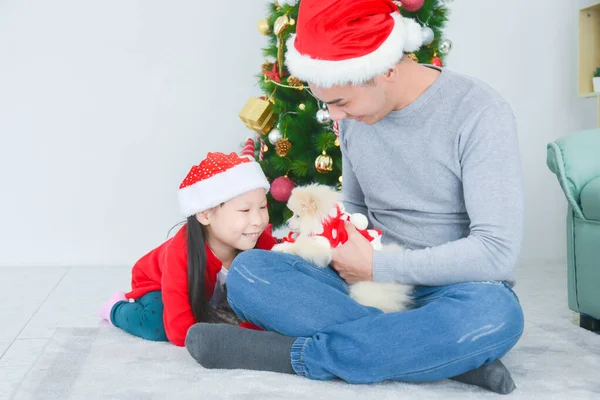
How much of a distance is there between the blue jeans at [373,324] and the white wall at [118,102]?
71.8 inches

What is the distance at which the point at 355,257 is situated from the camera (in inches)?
61.9

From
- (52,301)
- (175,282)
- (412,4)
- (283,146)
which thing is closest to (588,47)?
(412,4)

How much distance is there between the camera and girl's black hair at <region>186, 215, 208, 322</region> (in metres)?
1.88

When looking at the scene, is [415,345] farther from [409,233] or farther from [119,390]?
[119,390]

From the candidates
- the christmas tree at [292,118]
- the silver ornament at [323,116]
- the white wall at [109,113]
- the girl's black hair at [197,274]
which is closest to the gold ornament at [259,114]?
the christmas tree at [292,118]

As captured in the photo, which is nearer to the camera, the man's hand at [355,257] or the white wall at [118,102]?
the man's hand at [355,257]

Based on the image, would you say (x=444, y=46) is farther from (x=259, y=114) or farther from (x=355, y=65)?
(x=355, y=65)

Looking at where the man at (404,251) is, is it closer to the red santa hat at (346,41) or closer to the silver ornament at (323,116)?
the red santa hat at (346,41)

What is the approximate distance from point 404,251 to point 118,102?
6.87ft

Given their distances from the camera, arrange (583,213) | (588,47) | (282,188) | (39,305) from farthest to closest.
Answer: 1. (588,47)
2. (282,188)
3. (39,305)
4. (583,213)

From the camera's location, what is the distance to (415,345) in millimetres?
1455

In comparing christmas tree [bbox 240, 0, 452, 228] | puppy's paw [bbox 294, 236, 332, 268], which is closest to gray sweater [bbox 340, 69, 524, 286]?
puppy's paw [bbox 294, 236, 332, 268]

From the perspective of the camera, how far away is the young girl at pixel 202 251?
1881 mm

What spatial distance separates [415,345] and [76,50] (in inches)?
93.8
